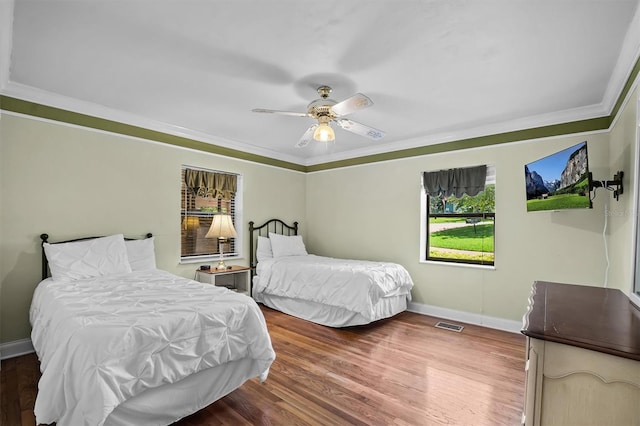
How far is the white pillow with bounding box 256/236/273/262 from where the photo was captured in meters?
4.84

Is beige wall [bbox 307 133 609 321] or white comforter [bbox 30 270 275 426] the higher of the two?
beige wall [bbox 307 133 609 321]

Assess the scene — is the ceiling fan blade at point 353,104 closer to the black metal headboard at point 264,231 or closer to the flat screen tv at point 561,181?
the flat screen tv at point 561,181

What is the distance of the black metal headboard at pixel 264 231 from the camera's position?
4.91m

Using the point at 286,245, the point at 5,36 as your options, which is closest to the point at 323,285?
the point at 286,245

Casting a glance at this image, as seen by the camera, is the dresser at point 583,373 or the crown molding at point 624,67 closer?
the dresser at point 583,373

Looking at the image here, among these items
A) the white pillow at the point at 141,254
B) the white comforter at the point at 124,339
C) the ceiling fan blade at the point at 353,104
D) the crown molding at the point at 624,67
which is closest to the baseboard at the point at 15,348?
the white comforter at the point at 124,339

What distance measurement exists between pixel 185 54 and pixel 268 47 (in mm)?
646

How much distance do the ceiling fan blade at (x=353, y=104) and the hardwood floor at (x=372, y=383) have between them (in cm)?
223

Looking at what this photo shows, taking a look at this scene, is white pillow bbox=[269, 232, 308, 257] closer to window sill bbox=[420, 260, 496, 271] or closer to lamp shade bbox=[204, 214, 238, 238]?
lamp shade bbox=[204, 214, 238, 238]

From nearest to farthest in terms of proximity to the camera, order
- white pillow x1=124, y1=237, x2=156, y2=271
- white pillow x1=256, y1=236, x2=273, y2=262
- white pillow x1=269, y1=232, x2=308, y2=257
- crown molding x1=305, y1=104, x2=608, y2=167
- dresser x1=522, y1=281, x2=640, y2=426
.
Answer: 1. dresser x1=522, y1=281, x2=640, y2=426
2. crown molding x1=305, y1=104, x2=608, y2=167
3. white pillow x1=124, y1=237, x2=156, y2=271
4. white pillow x1=256, y1=236, x2=273, y2=262
5. white pillow x1=269, y1=232, x2=308, y2=257

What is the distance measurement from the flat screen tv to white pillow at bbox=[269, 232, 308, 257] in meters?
3.34

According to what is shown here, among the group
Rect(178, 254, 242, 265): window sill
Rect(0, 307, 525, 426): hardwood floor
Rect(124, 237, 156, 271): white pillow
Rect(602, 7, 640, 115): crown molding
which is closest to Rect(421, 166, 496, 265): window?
Rect(0, 307, 525, 426): hardwood floor

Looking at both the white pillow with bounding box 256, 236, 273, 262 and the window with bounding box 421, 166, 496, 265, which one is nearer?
the window with bounding box 421, 166, 496, 265

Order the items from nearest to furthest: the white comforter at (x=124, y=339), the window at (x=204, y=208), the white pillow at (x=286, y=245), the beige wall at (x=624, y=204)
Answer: the white comforter at (x=124, y=339) < the beige wall at (x=624, y=204) < the window at (x=204, y=208) < the white pillow at (x=286, y=245)
